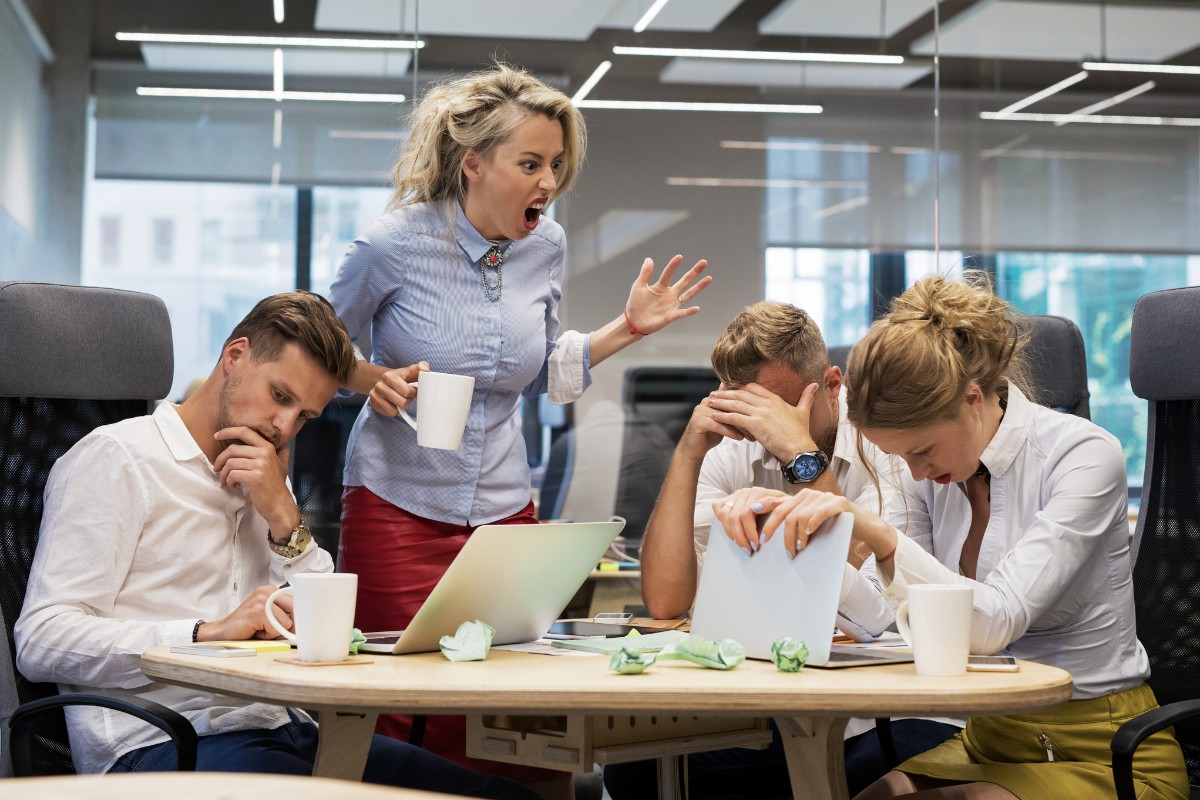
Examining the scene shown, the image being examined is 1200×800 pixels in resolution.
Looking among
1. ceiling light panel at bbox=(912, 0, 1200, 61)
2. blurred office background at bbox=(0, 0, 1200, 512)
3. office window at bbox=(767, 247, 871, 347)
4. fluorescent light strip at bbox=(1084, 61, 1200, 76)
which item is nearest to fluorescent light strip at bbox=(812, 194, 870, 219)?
blurred office background at bbox=(0, 0, 1200, 512)

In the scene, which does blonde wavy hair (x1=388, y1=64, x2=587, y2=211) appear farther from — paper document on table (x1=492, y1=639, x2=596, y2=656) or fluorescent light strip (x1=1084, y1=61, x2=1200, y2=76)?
fluorescent light strip (x1=1084, y1=61, x2=1200, y2=76)

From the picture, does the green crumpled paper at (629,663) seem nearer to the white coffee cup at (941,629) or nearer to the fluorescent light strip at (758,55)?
the white coffee cup at (941,629)

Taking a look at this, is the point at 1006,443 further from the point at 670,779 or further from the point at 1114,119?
the point at 1114,119

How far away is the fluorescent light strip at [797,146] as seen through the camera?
4.58 metres

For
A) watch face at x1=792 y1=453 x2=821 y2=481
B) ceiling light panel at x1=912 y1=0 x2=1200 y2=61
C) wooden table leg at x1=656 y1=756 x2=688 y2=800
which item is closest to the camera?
wooden table leg at x1=656 y1=756 x2=688 y2=800

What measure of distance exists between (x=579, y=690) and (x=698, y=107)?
12.0 feet

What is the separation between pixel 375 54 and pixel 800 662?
11.5ft

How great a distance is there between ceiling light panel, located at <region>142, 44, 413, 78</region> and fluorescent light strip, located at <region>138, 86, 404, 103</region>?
0.07 meters

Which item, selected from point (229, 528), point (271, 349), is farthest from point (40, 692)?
point (271, 349)

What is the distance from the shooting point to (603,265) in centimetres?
443

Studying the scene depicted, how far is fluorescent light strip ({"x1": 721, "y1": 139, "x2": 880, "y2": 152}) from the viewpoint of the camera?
15.0ft

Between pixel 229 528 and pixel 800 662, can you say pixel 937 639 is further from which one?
Result: pixel 229 528

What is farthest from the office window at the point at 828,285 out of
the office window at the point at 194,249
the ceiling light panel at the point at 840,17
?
the office window at the point at 194,249

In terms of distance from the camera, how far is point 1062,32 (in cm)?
495
